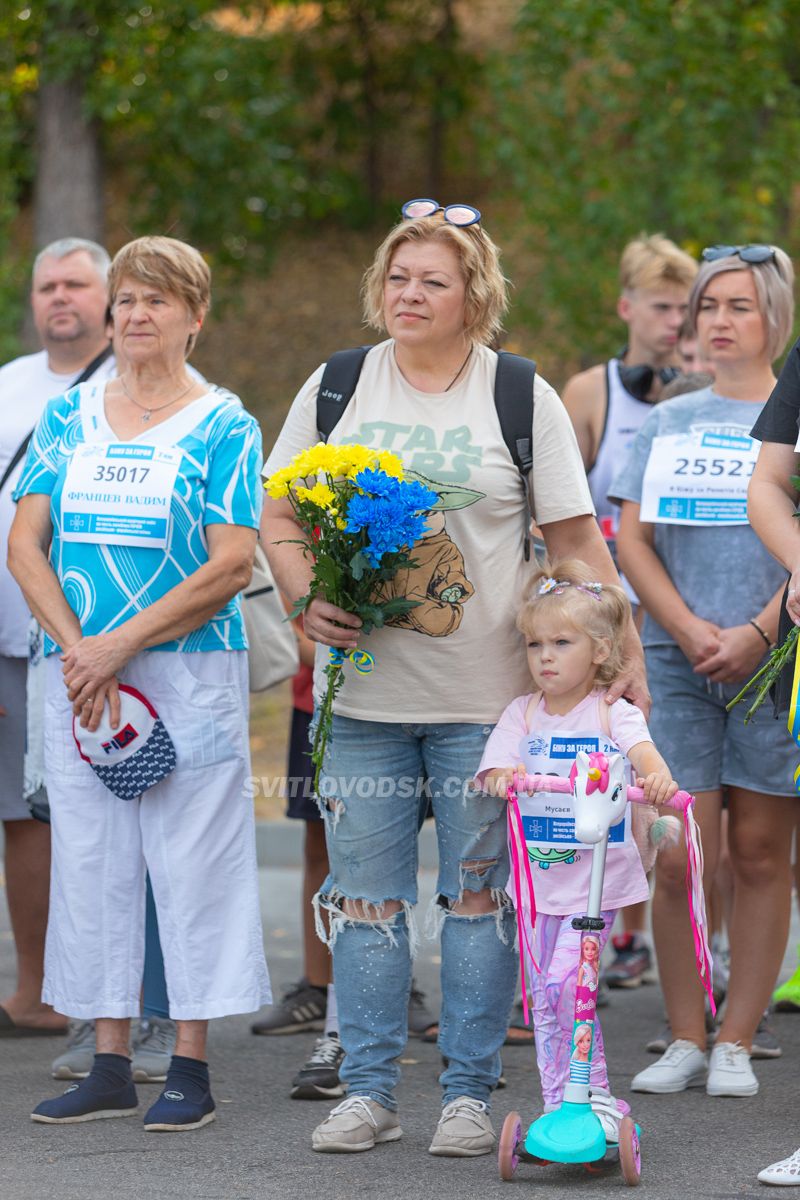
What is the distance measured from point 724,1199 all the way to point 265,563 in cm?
250

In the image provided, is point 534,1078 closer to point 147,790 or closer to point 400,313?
point 147,790

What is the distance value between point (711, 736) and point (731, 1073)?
98 cm

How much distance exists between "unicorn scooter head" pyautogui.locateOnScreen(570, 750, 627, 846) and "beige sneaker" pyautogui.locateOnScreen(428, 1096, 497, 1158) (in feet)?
2.76

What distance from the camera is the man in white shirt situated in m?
5.86

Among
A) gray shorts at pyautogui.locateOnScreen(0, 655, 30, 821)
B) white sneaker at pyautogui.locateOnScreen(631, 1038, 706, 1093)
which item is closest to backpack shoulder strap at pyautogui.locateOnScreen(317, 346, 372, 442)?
gray shorts at pyautogui.locateOnScreen(0, 655, 30, 821)

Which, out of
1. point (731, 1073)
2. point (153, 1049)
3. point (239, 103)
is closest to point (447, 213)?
point (731, 1073)

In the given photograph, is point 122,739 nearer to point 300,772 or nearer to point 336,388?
point 336,388

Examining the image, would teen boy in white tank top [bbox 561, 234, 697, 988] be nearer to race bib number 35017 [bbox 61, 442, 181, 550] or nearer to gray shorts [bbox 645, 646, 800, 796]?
gray shorts [bbox 645, 646, 800, 796]

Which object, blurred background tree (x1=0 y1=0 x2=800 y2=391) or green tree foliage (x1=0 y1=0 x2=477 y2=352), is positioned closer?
blurred background tree (x1=0 y1=0 x2=800 y2=391)

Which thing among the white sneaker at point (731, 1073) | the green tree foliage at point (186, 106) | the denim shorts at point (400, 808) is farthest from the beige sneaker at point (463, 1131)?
the green tree foliage at point (186, 106)

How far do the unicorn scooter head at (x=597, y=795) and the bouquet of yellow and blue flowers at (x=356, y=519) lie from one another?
62 cm

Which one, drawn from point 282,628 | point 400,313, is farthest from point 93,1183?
point 400,313

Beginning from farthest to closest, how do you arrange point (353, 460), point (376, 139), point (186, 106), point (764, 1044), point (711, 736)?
point (376, 139)
point (186, 106)
point (764, 1044)
point (711, 736)
point (353, 460)

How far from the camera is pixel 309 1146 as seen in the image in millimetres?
4508
